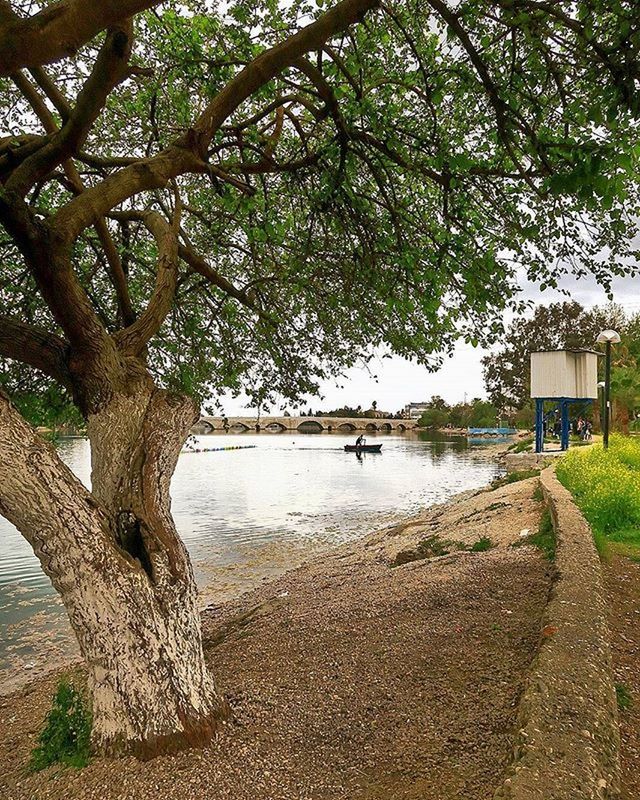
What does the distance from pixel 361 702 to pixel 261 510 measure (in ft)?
61.8

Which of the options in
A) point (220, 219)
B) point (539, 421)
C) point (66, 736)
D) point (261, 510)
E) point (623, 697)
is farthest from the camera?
point (539, 421)

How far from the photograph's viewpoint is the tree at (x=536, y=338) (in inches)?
1727

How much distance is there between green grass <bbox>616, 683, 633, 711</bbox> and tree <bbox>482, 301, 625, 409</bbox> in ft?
139

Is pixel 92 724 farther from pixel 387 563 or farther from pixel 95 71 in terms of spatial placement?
pixel 387 563

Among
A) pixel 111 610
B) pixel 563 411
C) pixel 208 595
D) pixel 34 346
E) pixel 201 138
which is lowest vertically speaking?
pixel 208 595

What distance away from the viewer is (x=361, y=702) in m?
3.77

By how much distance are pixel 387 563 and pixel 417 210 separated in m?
5.85

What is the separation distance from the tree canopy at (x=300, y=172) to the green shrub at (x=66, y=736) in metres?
2.09

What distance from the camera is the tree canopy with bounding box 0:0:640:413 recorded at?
3910mm

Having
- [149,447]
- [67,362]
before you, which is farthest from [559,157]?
[67,362]

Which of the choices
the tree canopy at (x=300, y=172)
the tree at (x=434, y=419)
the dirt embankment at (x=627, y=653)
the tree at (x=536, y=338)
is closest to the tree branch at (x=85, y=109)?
the tree canopy at (x=300, y=172)

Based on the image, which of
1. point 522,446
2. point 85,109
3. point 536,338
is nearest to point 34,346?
point 85,109

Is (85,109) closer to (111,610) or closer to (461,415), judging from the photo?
(111,610)

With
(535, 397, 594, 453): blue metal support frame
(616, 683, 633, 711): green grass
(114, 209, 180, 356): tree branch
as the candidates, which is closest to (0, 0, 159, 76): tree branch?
(114, 209, 180, 356): tree branch
